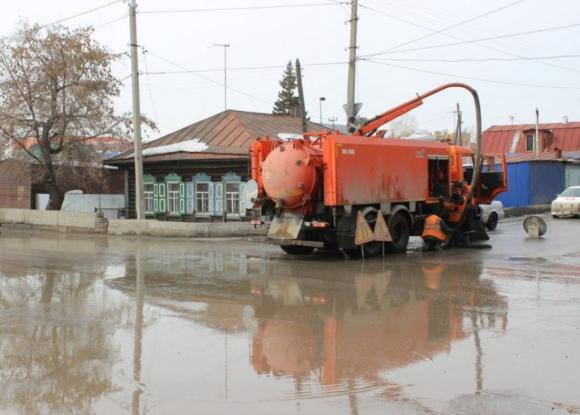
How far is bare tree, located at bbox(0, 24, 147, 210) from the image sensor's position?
86.8 ft

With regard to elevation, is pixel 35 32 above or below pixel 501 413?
above

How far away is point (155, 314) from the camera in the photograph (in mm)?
8789

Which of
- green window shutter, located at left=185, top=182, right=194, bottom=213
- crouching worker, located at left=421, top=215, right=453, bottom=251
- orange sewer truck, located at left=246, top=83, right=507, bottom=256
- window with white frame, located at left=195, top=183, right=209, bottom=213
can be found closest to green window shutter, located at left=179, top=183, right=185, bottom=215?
green window shutter, located at left=185, top=182, right=194, bottom=213

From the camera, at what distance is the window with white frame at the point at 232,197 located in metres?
26.8

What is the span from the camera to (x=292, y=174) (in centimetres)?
1419

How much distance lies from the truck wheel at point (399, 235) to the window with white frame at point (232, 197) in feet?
38.4

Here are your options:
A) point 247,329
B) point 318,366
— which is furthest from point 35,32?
point 318,366

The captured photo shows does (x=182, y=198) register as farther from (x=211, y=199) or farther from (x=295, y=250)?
(x=295, y=250)

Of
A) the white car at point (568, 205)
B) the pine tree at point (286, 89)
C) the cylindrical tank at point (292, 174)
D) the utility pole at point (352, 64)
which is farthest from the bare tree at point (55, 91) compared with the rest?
the pine tree at point (286, 89)

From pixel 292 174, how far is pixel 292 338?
23.5 ft

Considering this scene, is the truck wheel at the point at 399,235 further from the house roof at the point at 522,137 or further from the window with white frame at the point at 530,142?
the window with white frame at the point at 530,142

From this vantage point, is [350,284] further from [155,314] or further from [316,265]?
[155,314]

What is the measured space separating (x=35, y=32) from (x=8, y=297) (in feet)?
64.0

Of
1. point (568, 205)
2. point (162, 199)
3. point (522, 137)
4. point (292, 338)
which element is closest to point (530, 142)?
point (522, 137)
